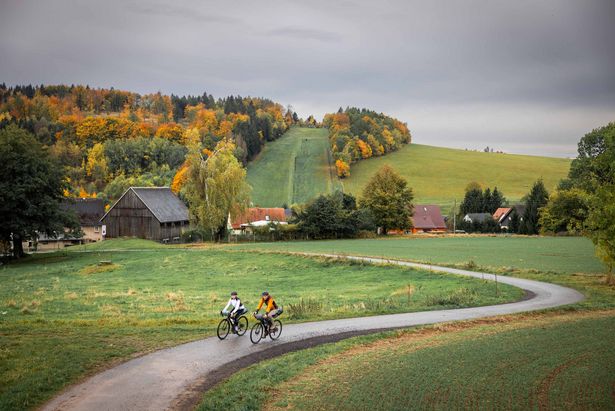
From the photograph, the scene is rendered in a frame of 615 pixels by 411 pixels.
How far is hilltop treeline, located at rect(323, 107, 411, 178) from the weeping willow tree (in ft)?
215

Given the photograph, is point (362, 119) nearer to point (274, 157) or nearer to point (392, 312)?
point (274, 157)

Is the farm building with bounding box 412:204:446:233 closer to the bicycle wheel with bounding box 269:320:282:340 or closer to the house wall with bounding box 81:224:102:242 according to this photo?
the house wall with bounding box 81:224:102:242

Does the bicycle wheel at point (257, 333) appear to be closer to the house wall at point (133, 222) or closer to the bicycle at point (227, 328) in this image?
the bicycle at point (227, 328)

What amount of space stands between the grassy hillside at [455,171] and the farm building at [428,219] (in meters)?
8.96

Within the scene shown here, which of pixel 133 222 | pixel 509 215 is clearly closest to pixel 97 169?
pixel 133 222

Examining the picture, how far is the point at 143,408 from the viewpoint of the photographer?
527 inches

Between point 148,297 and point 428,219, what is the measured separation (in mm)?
89523

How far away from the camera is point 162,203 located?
287 feet

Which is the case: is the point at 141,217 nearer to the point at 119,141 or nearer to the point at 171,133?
the point at 119,141

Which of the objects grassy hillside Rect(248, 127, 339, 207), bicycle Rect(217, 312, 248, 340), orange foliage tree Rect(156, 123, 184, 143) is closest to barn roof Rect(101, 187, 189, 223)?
grassy hillside Rect(248, 127, 339, 207)

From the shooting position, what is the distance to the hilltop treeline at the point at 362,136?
144 metres

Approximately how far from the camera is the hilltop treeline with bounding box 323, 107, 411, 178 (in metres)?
144

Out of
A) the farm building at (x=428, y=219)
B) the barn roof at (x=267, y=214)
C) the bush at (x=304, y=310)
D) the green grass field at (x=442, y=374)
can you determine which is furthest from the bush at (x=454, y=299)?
the farm building at (x=428, y=219)

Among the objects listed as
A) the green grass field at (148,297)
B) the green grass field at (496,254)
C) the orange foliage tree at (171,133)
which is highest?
the orange foliage tree at (171,133)
